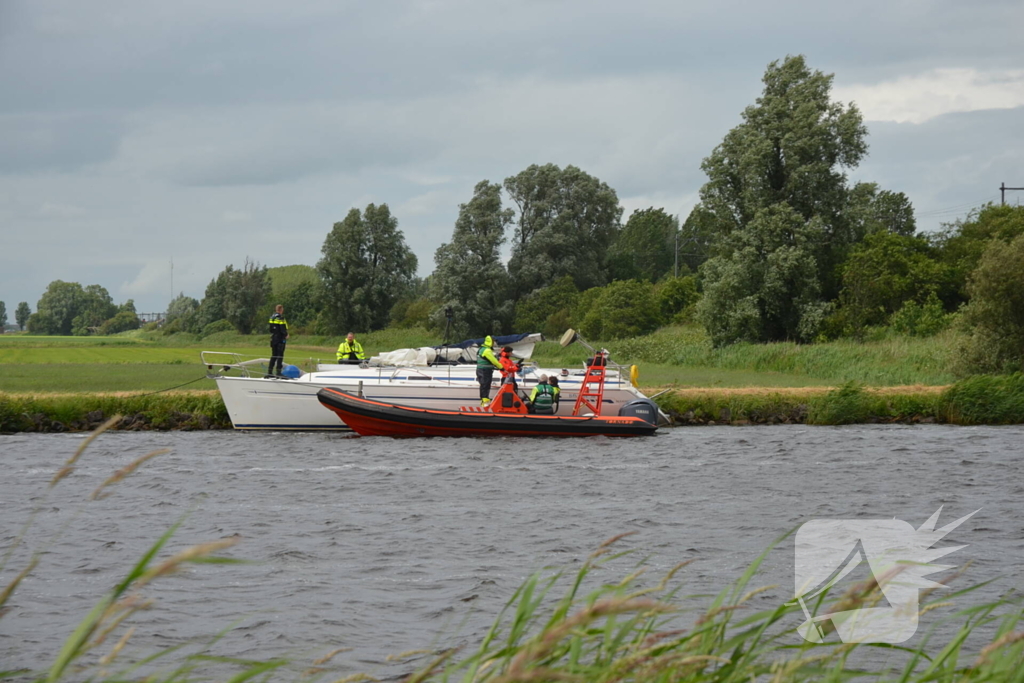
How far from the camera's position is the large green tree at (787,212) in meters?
43.4

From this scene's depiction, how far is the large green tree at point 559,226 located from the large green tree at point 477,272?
1784mm

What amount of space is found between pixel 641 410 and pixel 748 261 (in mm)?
24112

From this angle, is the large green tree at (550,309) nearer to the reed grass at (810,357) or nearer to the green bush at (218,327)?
the reed grass at (810,357)

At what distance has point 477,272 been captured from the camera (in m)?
65.1

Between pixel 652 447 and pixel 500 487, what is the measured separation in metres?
5.46

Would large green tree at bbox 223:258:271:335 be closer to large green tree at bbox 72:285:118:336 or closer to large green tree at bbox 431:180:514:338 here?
large green tree at bbox 431:180:514:338

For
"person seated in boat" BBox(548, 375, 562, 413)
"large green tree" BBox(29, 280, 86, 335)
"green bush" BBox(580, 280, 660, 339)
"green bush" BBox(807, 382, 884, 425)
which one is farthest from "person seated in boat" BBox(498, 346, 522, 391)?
"large green tree" BBox(29, 280, 86, 335)

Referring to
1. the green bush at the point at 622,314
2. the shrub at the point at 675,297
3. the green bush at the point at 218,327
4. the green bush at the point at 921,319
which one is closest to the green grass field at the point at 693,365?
the green bush at the point at 921,319

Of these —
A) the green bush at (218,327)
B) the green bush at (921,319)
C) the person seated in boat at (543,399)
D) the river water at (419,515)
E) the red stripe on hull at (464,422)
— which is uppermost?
the green bush at (218,327)

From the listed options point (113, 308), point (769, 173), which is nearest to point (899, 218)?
point (769, 173)

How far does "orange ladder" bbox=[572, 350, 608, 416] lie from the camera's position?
70.4 feet

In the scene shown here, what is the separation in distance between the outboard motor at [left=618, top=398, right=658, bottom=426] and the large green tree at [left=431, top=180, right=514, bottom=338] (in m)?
42.9

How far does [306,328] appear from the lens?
274ft

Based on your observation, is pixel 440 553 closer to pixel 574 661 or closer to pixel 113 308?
pixel 574 661
